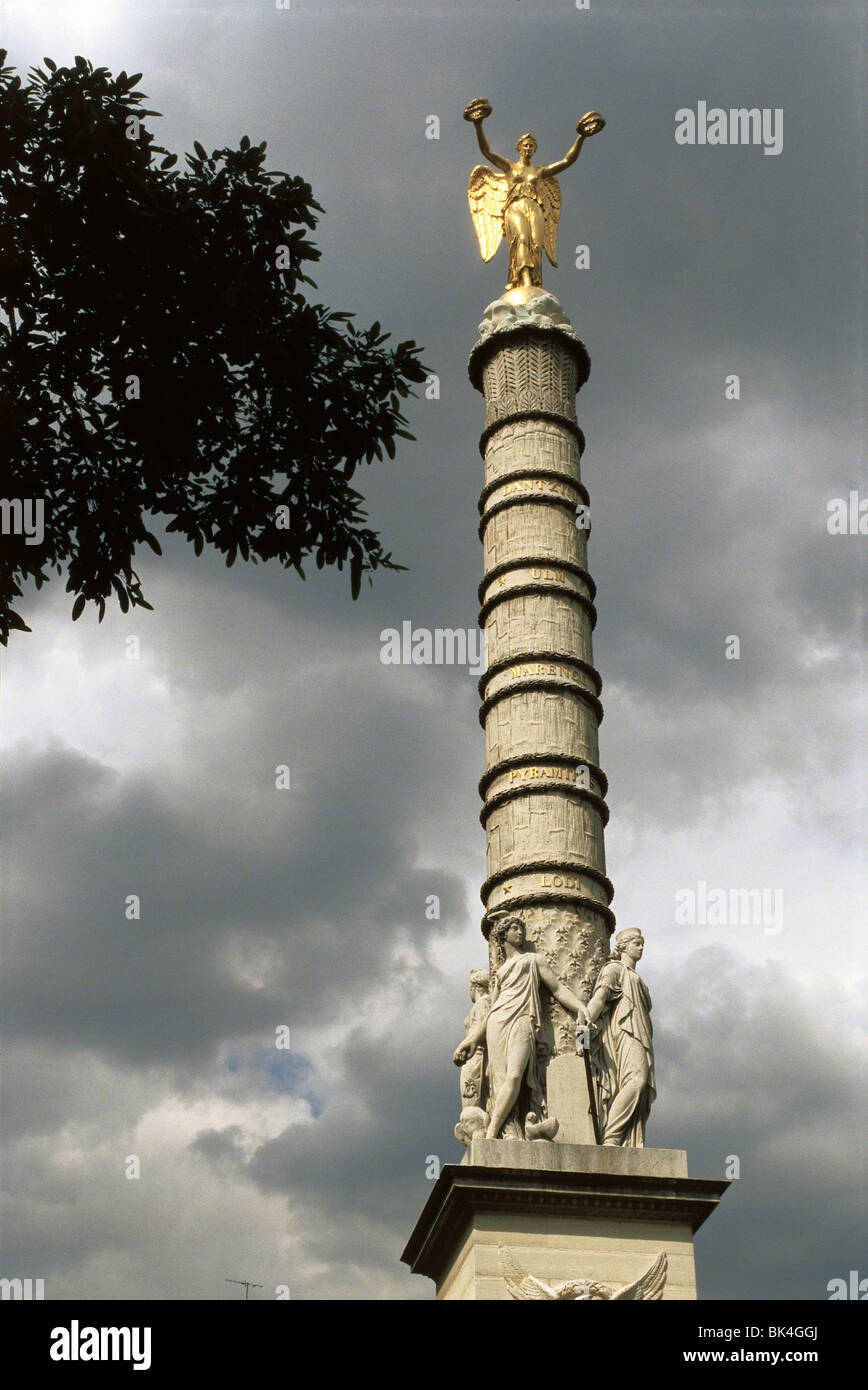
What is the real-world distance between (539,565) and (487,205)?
6572 mm

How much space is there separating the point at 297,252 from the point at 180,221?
886 millimetres

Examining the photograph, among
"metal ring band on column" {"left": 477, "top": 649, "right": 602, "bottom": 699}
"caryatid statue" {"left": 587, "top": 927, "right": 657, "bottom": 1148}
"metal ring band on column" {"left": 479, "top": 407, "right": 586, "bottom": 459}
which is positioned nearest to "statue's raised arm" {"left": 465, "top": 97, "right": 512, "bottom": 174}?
"metal ring band on column" {"left": 479, "top": 407, "right": 586, "bottom": 459}

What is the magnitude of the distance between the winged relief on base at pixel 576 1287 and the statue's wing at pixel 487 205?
14431 mm

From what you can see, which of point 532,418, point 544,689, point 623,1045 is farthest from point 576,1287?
point 532,418

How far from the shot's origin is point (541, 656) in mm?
18375

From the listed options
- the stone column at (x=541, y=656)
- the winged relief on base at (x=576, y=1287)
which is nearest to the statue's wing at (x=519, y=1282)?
the winged relief on base at (x=576, y=1287)

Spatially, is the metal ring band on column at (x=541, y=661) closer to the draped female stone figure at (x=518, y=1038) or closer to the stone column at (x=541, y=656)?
the stone column at (x=541, y=656)

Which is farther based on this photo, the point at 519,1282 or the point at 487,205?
the point at 487,205

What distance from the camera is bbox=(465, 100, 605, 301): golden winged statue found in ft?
70.6

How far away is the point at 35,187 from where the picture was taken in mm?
8625

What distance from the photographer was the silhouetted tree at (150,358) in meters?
8.63

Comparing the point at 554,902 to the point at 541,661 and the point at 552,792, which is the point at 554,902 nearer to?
the point at 552,792
